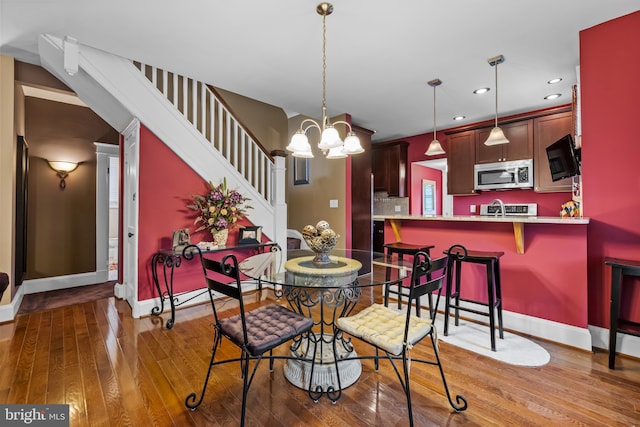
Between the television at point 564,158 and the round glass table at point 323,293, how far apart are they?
2.24 m

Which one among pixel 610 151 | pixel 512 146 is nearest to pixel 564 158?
pixel 610 151

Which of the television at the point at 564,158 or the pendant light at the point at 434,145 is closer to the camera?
the television at the point at 564,158

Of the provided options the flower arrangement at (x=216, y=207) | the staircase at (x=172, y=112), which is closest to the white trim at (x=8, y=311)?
the flower arrangement at (x=216, y=207)

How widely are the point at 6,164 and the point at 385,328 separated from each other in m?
3.80

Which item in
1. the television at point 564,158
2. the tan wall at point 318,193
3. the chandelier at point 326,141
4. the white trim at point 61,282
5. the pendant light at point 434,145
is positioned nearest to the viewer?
the chandelier at point 326,141

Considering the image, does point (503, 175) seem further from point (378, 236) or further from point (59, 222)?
point (59, 222)

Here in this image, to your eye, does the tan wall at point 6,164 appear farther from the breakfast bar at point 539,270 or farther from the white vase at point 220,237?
the breakfast bar at point 539,270

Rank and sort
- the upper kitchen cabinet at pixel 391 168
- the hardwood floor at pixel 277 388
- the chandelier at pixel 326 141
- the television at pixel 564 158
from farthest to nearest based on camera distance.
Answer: the upper kitchen cabinet at pixel 391 168
the television at pixel 564 158
the chandelier at pixel 326 141
the hardwood floor at pixel 277 388

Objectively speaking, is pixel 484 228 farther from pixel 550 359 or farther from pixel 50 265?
pixel 50 265

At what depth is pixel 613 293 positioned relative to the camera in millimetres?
2072

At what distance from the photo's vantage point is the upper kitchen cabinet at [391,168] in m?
5.73

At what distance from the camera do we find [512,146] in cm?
441

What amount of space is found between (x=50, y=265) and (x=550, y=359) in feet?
18.8

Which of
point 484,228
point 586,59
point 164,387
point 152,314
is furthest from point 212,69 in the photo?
point 586,59
